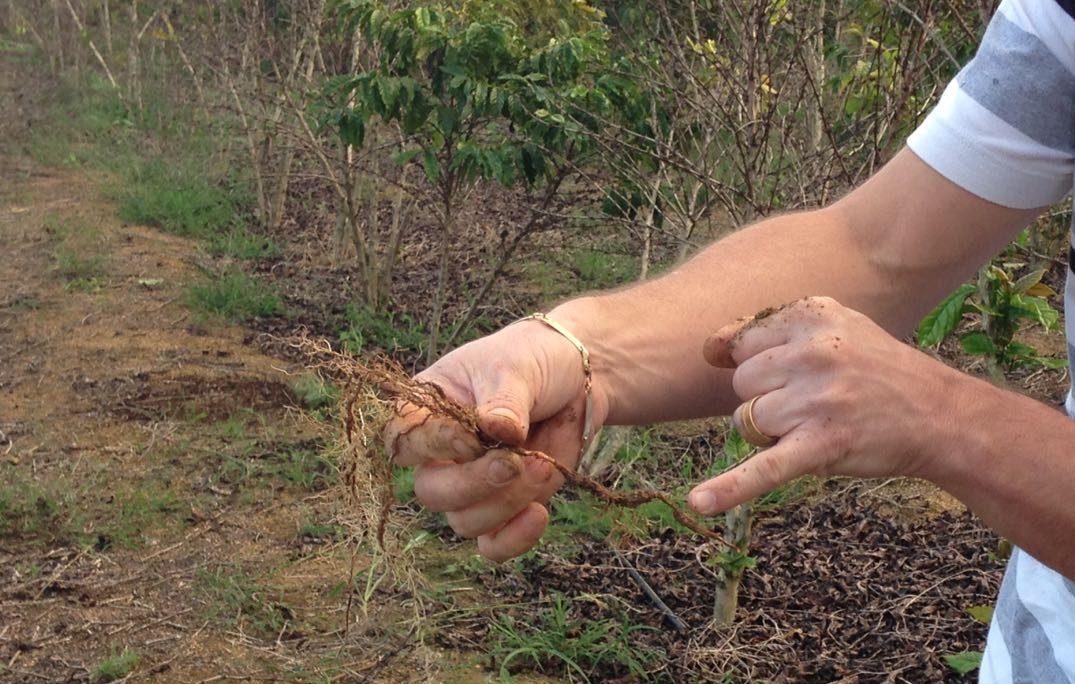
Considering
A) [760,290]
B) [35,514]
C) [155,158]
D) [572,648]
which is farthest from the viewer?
[155,158]

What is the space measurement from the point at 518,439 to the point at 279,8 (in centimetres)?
748

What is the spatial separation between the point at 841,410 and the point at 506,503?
56 centimetres

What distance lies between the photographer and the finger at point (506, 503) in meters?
1.42

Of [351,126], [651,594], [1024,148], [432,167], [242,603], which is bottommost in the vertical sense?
[242,603]

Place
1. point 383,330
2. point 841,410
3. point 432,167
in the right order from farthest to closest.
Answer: point 383,330 < point 432,167 < point 841,410

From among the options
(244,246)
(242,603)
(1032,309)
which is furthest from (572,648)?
(244,246)

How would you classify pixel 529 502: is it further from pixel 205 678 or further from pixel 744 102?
pixel 744 102

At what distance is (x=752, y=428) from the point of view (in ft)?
3.46

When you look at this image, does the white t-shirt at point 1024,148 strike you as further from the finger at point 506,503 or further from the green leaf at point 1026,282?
the green leaf at point 1026,282

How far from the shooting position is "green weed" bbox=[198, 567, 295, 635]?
135 inches

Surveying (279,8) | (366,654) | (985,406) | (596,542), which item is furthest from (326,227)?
(985,406)

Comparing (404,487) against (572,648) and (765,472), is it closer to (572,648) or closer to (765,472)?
(572,648)

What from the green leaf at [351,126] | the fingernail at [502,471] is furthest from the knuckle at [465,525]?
the green leaf at [351,126]

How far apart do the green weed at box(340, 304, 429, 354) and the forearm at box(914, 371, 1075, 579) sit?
183 inches
